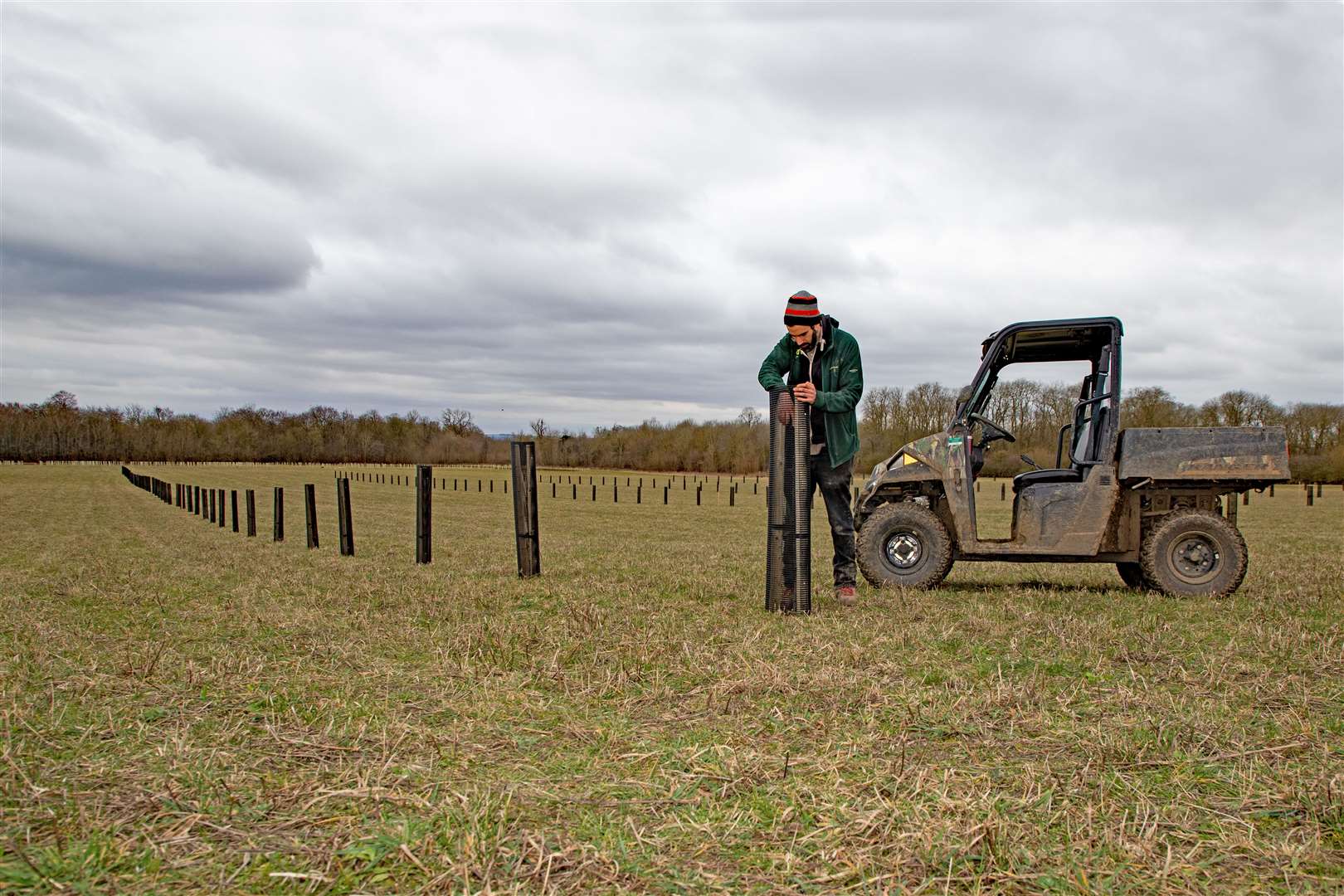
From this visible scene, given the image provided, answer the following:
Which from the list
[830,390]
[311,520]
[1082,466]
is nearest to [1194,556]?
[1082,466]

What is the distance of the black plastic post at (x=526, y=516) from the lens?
32.0 ft

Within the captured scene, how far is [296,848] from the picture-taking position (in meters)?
2.67

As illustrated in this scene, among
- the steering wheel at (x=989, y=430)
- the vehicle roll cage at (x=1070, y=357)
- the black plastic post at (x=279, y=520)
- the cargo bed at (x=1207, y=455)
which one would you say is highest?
the vehicle roll cage at (x=1070, y=357)

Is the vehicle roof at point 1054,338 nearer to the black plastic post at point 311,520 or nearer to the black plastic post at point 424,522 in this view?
the black plastic post at point 424,522

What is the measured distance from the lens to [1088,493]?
26.7 feet

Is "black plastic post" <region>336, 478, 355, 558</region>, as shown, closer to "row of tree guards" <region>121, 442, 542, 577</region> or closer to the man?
"row of tree guards" <region>121, 442, 542, 577</region>

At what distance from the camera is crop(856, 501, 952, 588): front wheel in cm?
841

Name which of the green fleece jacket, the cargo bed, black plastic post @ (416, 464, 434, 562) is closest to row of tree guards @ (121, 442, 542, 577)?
black plastic post @ (416, 464, 434, 562)

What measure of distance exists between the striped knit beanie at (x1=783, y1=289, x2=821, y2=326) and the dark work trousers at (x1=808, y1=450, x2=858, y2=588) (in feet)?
3.72

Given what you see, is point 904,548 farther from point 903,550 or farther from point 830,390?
point 830,390

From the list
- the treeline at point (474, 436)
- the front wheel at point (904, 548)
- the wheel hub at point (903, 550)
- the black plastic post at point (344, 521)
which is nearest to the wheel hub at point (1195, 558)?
the front wheel at point (904, 548)

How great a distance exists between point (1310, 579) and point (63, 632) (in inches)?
460

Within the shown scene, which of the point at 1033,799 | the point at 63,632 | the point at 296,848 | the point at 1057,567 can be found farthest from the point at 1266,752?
the point at 1057,567

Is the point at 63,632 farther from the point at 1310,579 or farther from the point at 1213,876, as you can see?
the point at 1310,579
